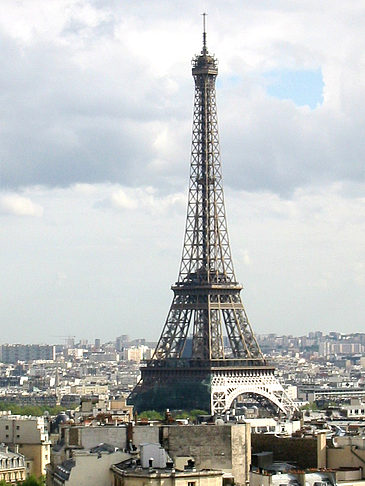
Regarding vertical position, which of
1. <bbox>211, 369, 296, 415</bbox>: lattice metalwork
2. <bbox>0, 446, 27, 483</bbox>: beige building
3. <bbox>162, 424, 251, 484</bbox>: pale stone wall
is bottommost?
<bbox>0, 446, 27, 483</bbox>: beige building

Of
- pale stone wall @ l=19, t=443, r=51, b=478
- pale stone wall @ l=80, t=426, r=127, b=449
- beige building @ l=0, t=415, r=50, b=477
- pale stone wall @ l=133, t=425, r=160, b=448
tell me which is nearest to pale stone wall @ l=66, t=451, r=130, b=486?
pale stone wall @ l=133, t=425, r=160, b=448

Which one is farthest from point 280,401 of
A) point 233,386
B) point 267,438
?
point 267,438

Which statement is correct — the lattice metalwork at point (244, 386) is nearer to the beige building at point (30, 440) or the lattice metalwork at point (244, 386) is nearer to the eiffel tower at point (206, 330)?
the eiffel tower at point (206, 330)

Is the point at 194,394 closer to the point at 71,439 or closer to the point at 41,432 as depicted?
the point at 41,432

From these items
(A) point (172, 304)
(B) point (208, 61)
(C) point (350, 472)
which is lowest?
(C) point (350, 472)

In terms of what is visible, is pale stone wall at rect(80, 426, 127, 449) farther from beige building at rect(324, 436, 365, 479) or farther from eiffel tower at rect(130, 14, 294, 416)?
eiffel tower at rect(130, 14, 294, 416)

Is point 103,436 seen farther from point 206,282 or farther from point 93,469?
point 206,282
